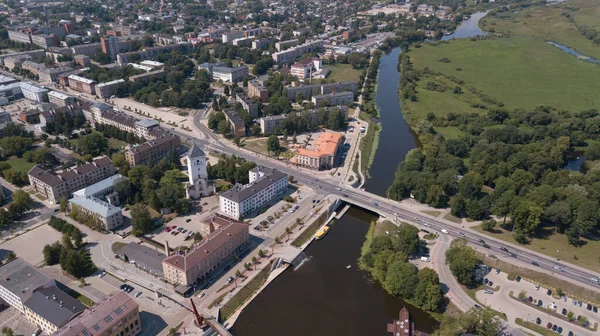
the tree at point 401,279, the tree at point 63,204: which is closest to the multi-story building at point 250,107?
the tree at point 63,204

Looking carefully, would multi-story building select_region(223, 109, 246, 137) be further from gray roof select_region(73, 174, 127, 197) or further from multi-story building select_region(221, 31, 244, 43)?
multi-story building select_region(221, 31, 244, 43)

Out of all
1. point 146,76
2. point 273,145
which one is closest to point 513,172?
point 273,145

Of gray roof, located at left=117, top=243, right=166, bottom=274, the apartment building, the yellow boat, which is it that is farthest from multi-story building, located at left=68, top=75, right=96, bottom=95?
the yellow boat

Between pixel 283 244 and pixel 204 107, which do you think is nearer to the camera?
pixel 283 244

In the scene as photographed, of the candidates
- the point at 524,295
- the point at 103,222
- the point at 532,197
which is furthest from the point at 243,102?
the point at 524,295

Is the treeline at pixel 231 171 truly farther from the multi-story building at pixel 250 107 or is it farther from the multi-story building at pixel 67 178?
the multi-story building at pixel 250 107

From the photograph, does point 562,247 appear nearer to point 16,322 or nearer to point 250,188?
point 250,188

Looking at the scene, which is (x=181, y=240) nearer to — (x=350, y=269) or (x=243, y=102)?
(x=350, y=269)
